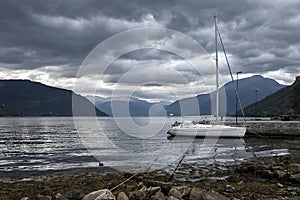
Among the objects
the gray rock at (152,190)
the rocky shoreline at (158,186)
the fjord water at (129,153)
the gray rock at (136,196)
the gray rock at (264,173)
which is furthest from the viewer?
the fjord water at (129,153)

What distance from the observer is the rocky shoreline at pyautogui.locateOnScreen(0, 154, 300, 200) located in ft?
41.1

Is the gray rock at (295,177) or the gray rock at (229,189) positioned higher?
the gray rock at (295,177)

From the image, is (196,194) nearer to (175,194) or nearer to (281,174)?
(175,194)

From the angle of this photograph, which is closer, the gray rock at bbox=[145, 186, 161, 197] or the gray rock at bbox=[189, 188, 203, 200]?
the gray rock at bbox=[189, 188, 203, 200]

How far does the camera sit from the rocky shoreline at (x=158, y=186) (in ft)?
41.1

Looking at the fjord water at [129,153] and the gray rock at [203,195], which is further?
the fjord water at [129,153]

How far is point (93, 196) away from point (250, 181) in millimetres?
8971

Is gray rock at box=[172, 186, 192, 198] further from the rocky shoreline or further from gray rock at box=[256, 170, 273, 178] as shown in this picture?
gray rock at box=[256, 170, 273, 178]

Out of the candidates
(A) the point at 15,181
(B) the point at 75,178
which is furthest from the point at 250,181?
(A) the point at 15,181

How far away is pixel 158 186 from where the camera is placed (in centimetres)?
1371

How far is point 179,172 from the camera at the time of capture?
69.7 feet

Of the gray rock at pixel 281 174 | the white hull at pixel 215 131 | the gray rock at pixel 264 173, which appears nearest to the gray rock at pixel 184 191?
the gray rock at pixel 281 174

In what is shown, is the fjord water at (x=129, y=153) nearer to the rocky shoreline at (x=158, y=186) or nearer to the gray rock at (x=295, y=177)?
the rocky shoreline at (x=158, y=186)

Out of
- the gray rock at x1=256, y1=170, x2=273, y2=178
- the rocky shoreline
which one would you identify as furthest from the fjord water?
the gray rock at x1=256, y1=170, x2=273, y2=178
